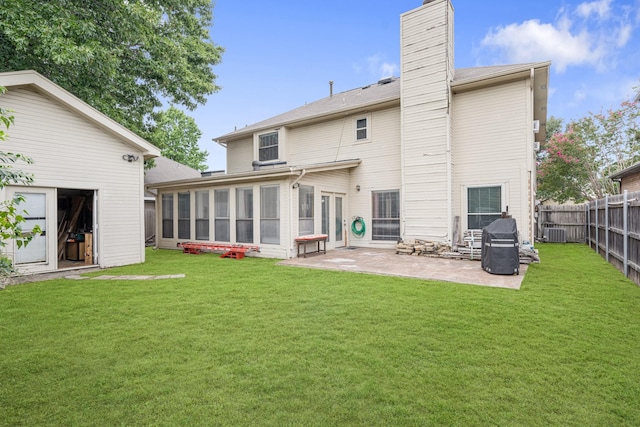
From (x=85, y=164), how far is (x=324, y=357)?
8030mm

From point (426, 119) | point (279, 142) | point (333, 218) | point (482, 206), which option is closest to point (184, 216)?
point (279, 142)

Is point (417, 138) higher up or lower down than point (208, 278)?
higher up

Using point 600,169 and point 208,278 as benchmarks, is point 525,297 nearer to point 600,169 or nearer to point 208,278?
point 208,278

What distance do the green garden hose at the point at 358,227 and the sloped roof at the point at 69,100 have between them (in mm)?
6650

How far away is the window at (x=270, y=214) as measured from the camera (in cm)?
978

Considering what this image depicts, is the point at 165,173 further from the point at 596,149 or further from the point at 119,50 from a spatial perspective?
the point at 596,149

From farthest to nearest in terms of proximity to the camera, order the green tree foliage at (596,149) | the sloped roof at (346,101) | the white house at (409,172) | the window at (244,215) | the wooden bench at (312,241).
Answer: the green tree foliage at (596,149) → the sloped roof at (346,101) → the window at (244,215) → the wooden bench at (312,241) → the white house at (409,172)

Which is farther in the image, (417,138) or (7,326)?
(417,138)

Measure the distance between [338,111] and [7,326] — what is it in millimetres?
10340

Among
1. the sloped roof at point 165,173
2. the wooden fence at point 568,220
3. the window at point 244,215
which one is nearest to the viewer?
the window at point 244,215

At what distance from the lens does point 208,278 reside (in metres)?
6.81

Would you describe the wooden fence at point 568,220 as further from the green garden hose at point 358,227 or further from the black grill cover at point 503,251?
the black grill cover at point 503,251

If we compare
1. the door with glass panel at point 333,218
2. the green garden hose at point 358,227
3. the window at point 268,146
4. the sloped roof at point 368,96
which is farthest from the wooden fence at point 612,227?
the window at point 268,146

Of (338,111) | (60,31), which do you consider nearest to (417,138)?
(338,111)
